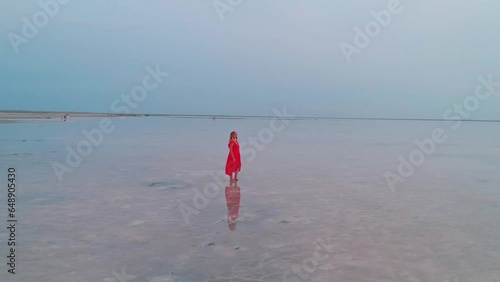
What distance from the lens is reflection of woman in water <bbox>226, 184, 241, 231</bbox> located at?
7028mm

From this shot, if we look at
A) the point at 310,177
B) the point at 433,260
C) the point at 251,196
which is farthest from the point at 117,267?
the point at 310,177

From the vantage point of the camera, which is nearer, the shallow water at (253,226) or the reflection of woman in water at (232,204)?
the shallow water at (253,226)

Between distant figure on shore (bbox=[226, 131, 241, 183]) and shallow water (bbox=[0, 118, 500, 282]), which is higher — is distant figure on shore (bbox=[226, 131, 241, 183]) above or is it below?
above

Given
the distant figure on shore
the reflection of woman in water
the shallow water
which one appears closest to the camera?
the shallow water

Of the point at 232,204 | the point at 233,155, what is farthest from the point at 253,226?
the point at 233,155

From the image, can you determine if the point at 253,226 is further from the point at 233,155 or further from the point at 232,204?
the point at 233,155

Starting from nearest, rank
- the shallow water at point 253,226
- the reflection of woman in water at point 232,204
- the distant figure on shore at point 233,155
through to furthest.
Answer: the shallow water at point 253,226
the reflection of woman in water at point 232,204
the distant figure on shore at point 233,155

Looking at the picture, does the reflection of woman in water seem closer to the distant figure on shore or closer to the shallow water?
the shallow water

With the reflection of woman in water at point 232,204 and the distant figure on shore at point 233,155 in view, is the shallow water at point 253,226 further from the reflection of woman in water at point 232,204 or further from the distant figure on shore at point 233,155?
the distant figure on shore at point 233,155

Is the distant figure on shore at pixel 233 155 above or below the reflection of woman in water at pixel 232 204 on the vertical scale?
above

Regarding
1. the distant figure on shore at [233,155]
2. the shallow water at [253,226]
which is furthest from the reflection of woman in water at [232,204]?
the distant figure on shore at [233,155]

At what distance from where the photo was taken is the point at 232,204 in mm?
8406

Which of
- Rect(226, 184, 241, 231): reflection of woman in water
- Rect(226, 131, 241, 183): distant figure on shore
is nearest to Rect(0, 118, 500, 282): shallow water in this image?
Rect(226, 184, 241, 231): reflection of woman in water

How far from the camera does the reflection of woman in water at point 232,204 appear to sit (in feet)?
23.1
